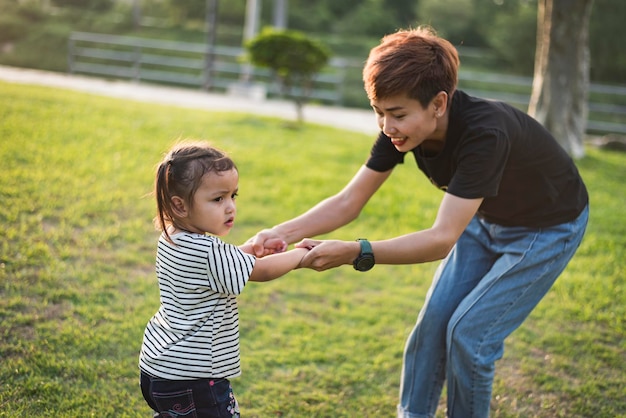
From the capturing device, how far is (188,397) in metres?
2.19

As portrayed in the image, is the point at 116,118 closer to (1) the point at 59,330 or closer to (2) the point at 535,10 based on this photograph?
(1) the point at 59,330

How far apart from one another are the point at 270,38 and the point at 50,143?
4.58 m

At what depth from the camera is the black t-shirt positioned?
2.44 m

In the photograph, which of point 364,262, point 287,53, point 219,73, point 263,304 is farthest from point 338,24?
point 364,262

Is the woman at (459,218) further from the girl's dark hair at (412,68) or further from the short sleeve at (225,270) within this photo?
the short sleeve at (225,270)

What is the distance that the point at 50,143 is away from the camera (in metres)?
7.50

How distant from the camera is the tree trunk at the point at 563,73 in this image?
9.58 metres

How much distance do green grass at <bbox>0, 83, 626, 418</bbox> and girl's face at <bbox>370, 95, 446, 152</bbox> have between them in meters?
0.95

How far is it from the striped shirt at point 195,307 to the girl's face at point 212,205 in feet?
0.16

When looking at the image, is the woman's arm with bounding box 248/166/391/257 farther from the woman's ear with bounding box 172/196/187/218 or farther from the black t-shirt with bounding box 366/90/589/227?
the woman's ear with bounding box 172/196/187/218

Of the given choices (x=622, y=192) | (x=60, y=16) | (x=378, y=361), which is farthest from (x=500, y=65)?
(x=378, y=361)

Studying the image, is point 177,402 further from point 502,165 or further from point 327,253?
point 502,165

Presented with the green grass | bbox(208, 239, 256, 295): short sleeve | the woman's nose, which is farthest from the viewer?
the green grass

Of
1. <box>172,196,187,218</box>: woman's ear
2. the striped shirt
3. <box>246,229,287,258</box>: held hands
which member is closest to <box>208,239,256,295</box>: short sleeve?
the striped shirt
